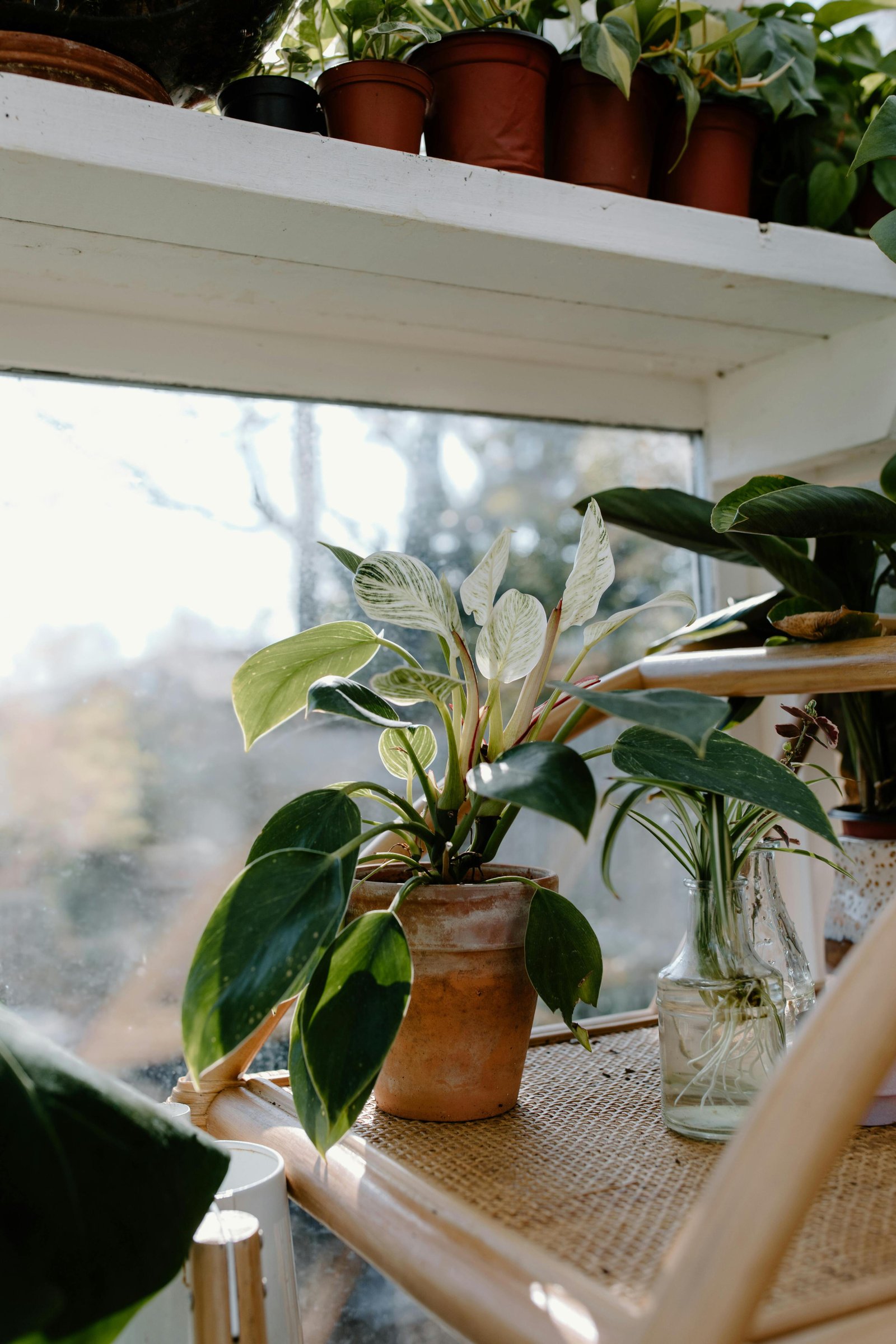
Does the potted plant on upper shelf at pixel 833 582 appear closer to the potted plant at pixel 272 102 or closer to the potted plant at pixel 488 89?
the potted plant at pixel 488 89

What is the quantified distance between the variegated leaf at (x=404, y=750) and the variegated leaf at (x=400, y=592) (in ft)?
0.42

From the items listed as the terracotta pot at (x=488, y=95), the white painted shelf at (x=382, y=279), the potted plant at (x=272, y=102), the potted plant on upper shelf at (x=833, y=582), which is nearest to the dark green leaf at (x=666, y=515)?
the potted plant on upper shelf at (x=833, y=582)

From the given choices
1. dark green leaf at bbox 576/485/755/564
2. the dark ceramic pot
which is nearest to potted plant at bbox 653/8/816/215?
dark green leaf at bbox 576/485/755/564

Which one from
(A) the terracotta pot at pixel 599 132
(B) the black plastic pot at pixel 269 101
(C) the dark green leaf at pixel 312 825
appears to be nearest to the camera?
(C) the dark green leaf at pixel 312 825

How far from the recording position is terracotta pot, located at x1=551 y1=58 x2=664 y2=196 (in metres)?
0.88

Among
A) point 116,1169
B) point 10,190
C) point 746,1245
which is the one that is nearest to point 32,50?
point 10,190

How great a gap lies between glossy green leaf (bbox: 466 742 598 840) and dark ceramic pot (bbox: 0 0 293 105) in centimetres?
54

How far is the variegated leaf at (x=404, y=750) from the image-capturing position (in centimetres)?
82

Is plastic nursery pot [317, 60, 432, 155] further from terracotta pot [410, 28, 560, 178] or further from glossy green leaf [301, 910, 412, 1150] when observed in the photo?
glossy green leaf [301, 910, 412, 1150]

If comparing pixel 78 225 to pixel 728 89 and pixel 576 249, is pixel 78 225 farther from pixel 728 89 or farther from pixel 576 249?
pixel 728 89

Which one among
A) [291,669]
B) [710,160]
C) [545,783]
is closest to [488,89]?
[710,160]

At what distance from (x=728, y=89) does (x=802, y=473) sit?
42 centimetres

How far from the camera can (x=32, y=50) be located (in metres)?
0.70

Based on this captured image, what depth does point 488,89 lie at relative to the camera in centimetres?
83
